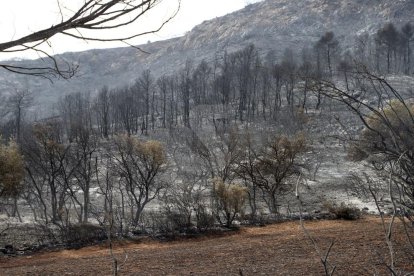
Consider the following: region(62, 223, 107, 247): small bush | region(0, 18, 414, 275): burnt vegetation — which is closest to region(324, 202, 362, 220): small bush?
region(0, 18, 414, 275): burnt vegetation

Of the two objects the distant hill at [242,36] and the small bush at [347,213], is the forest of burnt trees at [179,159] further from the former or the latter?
the distant hill at [242,36]

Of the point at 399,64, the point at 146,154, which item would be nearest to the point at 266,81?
the point at 399,64

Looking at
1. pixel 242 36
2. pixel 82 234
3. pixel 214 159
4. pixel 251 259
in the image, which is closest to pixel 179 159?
pixel 214 159

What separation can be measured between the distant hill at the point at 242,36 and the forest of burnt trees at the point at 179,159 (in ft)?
49.6

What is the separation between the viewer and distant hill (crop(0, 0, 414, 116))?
90625mm

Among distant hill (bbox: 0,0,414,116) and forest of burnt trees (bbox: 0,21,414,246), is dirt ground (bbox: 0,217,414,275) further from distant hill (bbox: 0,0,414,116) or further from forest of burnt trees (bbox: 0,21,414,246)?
distant hill (bbox: 0,0,414,116)

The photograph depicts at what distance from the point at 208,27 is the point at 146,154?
105 m

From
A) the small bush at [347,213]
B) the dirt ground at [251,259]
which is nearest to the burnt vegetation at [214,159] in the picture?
the small bush at [347,213]

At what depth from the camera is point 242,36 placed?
101812 mm

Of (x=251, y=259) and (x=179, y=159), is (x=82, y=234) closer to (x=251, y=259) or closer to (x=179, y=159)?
(x=251, y=259)

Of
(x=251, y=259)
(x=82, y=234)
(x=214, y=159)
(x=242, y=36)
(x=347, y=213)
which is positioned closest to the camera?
(x=251, y=259)

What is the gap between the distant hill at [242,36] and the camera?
297ft

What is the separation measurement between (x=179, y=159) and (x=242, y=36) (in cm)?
7126

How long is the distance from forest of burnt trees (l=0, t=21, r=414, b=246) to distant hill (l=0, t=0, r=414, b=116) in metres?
15.1
